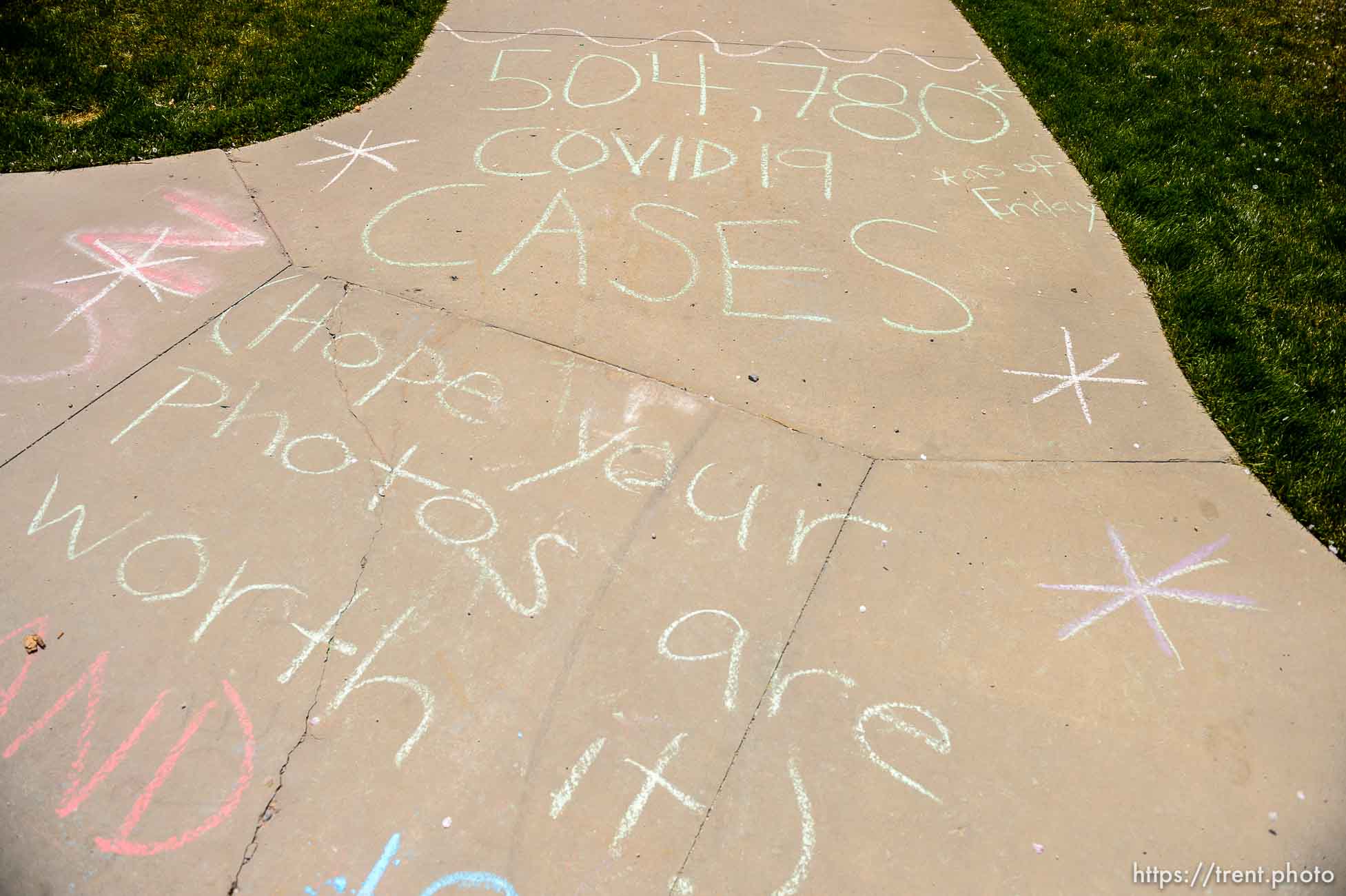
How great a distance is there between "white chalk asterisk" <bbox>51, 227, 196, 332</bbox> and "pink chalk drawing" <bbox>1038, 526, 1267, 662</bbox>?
4.11 metres

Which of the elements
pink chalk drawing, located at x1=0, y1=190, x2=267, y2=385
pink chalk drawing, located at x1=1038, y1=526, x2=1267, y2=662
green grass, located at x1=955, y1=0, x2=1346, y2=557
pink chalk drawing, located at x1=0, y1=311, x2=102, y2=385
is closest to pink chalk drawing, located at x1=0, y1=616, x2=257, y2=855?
pink chalk drawing, located at x1=0, y1=311, x2=102, y2=385

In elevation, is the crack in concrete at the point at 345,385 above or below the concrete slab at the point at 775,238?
below

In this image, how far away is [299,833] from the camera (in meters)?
2.47

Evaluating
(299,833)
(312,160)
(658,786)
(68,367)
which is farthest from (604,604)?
(312,160)

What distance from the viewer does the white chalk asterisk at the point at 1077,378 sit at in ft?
12.5

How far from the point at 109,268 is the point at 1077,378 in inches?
181

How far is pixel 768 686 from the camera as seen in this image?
2.80 metres

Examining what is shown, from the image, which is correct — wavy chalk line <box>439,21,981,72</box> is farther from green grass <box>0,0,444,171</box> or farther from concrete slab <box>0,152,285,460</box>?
concrete slab <box>0,152,285,460</box>

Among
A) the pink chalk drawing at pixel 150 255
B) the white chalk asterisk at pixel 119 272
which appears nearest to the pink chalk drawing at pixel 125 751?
the pink chalk drawing at pixel 150 255

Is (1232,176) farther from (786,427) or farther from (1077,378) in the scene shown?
(786,427)

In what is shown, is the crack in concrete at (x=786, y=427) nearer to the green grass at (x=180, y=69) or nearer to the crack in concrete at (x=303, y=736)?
the crack in concrete at (x=303, y=736)

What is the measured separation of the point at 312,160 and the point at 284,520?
2712 millimetres

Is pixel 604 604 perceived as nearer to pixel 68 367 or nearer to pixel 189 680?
pixel 189 680

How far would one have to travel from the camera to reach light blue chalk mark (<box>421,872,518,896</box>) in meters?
2.38
